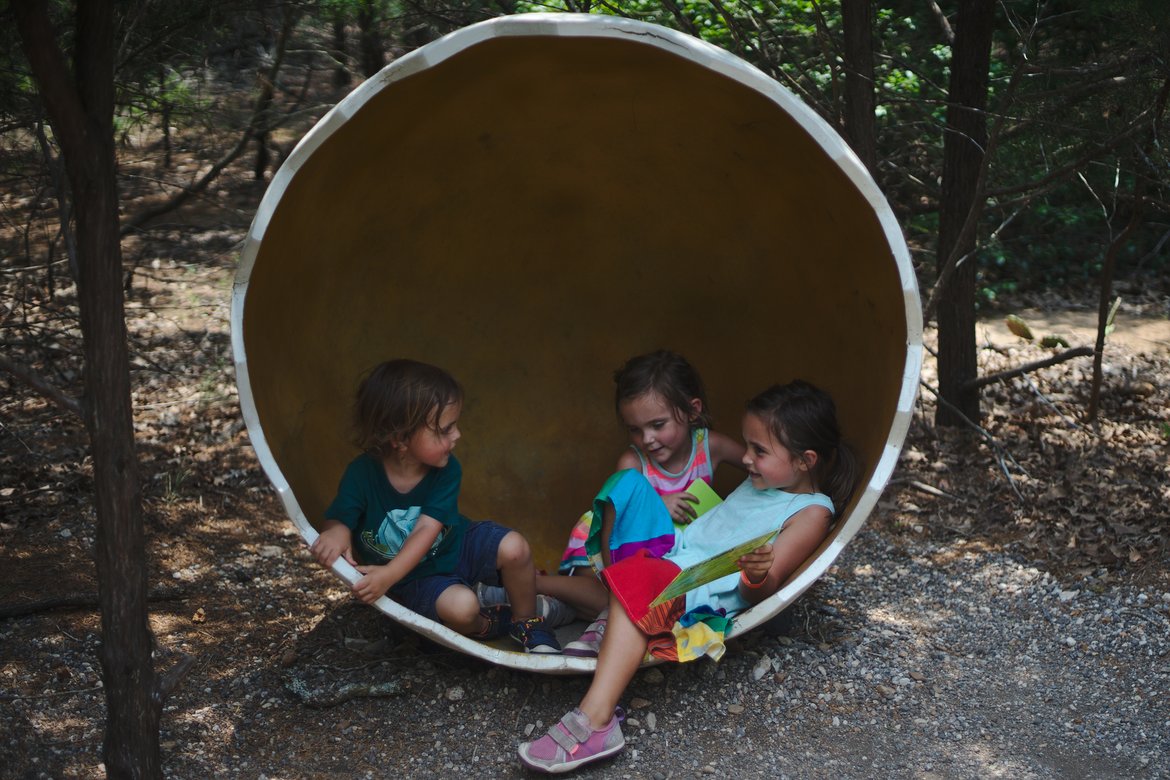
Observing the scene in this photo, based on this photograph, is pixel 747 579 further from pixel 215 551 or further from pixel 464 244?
pixel 215 551

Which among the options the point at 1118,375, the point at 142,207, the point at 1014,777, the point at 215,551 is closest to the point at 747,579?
the point at 1014,777

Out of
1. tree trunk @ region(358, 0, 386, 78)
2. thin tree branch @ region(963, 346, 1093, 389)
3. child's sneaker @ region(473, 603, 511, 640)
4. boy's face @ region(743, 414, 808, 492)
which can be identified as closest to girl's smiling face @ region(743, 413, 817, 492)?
boy's face @ region(743, 414, 808, 492)

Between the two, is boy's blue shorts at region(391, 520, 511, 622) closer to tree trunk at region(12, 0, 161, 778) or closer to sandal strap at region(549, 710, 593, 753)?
sandal strap at region(549, 710, 593, 753)

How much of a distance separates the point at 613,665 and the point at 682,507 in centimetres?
91

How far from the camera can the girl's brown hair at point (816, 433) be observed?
373 centimetres

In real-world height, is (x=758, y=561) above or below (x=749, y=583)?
above

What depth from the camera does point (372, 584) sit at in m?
3.20

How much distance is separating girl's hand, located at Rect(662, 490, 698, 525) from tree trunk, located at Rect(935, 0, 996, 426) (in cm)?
170

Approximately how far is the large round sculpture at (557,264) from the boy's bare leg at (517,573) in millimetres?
416

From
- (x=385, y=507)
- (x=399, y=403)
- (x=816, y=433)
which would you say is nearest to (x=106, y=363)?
(x=399, y=403)

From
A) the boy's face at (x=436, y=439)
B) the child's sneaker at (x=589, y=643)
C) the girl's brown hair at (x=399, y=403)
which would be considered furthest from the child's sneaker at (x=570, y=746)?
the girl's brown hair at (x=399, y=403)

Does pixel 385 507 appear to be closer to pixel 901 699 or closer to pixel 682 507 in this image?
pixel 682 507

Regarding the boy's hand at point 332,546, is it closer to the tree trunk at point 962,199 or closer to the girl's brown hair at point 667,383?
the girl's brown hair at point 667,383

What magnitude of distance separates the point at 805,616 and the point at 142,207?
5575 mm
